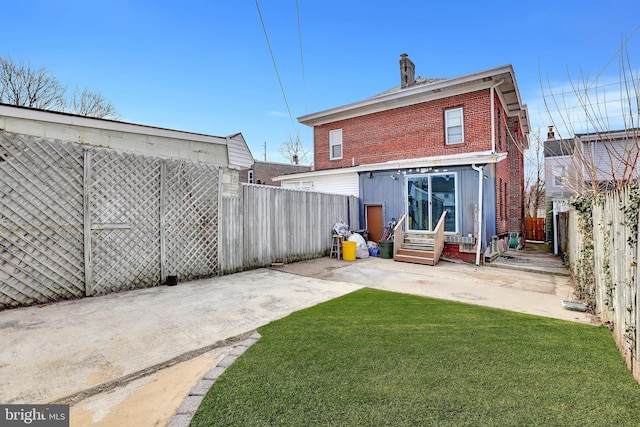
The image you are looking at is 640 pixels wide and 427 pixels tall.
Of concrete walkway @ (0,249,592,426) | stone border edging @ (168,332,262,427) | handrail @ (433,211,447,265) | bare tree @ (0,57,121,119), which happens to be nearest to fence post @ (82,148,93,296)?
concrete walkway @ (0,249,592,426)

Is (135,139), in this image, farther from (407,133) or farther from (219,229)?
(407,133)

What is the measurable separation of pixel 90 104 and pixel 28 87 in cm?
295

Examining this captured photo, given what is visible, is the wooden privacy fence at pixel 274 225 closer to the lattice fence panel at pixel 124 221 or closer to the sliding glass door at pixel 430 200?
the lattice fence panel at pixel 124 221

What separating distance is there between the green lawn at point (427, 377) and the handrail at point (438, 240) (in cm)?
540

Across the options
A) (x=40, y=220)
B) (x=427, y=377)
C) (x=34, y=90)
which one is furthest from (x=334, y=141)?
(x=34, y=90)

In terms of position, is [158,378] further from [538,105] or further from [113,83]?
[113,83]

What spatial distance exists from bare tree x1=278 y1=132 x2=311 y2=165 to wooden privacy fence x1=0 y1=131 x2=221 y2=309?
25.0m

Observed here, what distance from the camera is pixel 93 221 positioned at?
5508 mm

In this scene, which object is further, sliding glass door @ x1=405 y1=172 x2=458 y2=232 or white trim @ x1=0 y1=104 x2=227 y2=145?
sliding glass door @ x1=405 y1=172 x2=458 y2=232

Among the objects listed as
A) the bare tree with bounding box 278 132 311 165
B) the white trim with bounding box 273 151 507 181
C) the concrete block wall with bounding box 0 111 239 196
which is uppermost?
the bare tree with bounding box 278 132 311 165

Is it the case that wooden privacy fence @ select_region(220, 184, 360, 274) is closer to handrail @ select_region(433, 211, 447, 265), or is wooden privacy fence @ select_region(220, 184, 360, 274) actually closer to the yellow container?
the yellow container

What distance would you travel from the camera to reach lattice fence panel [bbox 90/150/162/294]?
5562mm

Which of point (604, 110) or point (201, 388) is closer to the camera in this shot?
point (201, 388)

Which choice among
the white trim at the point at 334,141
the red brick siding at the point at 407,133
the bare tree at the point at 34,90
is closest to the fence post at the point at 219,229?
the red brick siding at the point at 407,133
